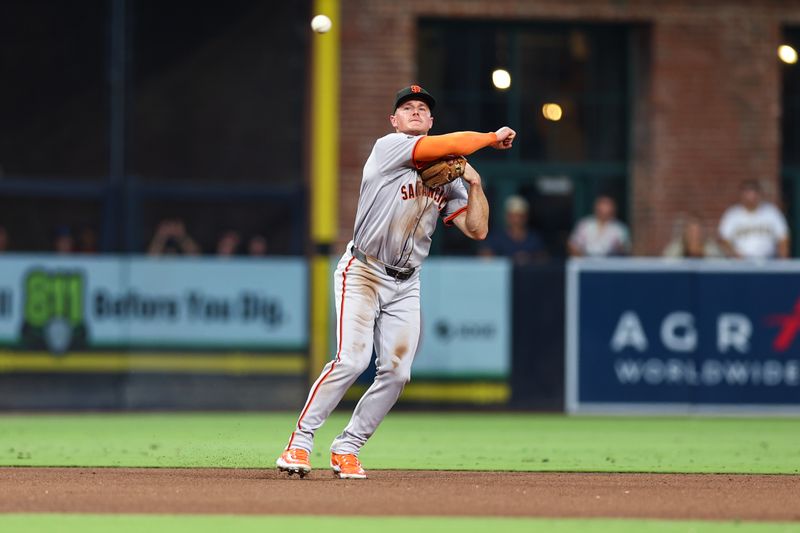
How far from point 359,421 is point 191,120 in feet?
37.4

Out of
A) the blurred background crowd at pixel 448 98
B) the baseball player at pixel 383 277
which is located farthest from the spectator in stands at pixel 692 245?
the baseball player at pixel 383 277

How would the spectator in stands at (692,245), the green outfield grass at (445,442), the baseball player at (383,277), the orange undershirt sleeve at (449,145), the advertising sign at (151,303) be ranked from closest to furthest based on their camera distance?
the orange undershirt sleeve at (449,145), the baseball player at (383,277), the green outfield grass at (445,442), the advertising sign at (151,303), the spectator in stands at (692,245)

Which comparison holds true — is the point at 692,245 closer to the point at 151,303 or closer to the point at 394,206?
the point at 151,303

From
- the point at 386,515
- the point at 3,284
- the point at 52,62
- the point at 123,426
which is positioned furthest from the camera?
the point at 52,62

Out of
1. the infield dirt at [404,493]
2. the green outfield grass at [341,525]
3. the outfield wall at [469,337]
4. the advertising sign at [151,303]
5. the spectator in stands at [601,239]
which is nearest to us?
the green outfield grass at [341,525]

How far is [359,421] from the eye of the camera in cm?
948

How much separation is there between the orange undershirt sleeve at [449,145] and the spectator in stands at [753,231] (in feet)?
29.1

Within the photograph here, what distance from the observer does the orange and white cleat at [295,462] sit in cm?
920

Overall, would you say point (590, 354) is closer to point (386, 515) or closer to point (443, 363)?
point (443, 363)

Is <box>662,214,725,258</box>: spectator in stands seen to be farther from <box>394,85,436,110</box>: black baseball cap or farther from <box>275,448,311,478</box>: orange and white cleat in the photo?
<box>275,448,311,478</box>: orange and white cleat

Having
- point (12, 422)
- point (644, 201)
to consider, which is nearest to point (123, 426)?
point (12, 422)

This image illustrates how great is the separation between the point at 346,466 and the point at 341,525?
211 cm

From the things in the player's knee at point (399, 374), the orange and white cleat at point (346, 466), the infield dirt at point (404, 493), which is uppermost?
the player's knee at point (399, 374)

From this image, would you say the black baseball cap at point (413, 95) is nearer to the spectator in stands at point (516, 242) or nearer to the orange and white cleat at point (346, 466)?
the orange and white cleat at point (346, 466)
